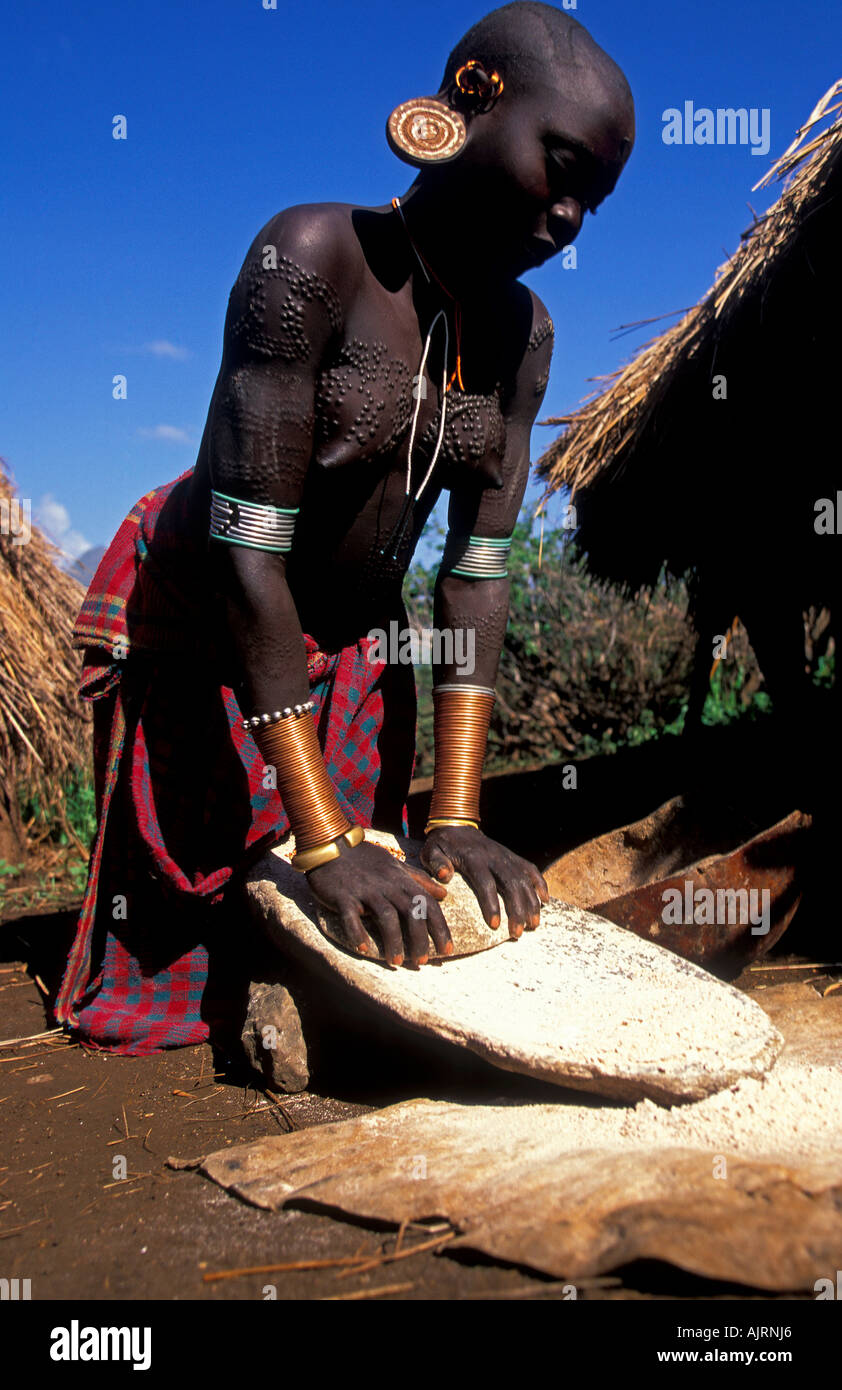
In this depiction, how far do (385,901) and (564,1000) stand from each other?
400mm

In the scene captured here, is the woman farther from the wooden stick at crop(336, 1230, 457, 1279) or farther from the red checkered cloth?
the wooden stick at crop(336, 1230, 457, 1279)

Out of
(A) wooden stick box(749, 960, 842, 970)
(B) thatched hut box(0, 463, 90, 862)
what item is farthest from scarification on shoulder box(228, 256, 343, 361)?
(B) thatched hut box(0, 463, 90, 862)

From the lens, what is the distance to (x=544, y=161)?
1758 millimetres

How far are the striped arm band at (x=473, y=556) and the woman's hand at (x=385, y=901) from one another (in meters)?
0.80

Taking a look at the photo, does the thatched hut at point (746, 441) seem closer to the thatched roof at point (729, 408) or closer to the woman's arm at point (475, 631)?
the thatched roof at point (729, 408)

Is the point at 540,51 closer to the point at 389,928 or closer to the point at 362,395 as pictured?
the point at 362,395

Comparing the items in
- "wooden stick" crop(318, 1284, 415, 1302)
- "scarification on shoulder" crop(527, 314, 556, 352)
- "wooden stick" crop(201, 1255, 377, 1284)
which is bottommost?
"wooden stick" crop(201, 1255, 377, 1284)

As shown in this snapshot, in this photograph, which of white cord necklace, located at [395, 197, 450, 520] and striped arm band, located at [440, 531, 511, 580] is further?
striped arm band, located at [440, 531, 511, 580]

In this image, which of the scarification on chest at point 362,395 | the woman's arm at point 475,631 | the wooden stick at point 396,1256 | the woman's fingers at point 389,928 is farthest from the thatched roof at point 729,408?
the wooden stick at point 396,1256

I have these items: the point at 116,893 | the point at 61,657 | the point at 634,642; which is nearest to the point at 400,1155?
the point at 116,893

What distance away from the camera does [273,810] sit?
2.36 meters

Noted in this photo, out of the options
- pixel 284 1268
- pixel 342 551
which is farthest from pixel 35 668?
pixel 284 1268

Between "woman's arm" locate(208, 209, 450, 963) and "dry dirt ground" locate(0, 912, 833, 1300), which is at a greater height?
"woman's arm" locate(208, 209, 450, 963)

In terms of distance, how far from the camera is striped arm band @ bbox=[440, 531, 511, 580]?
2.32 meters
